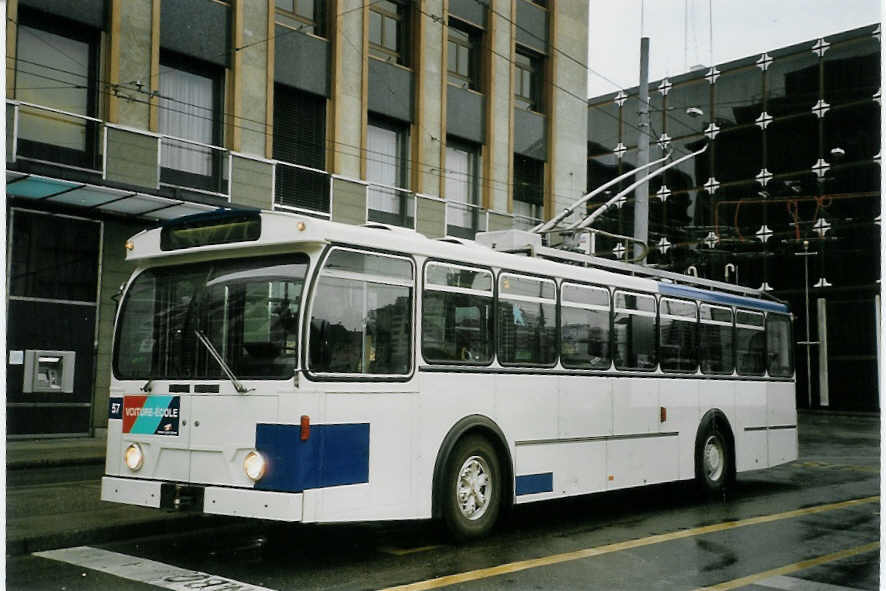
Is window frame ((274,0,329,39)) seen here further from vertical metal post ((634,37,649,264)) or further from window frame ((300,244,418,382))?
window frame ((300,244,418,382))

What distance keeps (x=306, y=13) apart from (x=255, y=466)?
55.0 ft

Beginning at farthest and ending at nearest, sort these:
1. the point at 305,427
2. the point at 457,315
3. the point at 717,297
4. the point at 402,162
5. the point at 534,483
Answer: the point at 402,162, the point at 717,297, the point at 534,483, the point at 457,315, the point at 305,427

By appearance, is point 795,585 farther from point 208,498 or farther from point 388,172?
point 388,172

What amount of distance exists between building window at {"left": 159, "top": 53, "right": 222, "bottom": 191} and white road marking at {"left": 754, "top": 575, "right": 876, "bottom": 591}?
15126 millimetres

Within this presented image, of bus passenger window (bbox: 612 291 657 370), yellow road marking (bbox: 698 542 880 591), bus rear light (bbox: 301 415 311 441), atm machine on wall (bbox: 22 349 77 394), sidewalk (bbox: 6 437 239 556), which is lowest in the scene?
yellow road marking (bbox: 698 542 880 591)

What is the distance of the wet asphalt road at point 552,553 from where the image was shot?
7996 mm

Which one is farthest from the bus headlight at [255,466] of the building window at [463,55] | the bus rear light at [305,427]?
the building window at [463,55]

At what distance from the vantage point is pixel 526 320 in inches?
420

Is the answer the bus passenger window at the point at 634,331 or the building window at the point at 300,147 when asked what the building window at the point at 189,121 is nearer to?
the building window at the point at 300,147

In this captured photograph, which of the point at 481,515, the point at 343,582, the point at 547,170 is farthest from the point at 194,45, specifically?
the point at 343,582

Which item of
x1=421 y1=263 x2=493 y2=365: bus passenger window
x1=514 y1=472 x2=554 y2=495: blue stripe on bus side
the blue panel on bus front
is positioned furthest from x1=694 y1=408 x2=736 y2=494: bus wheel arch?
the blue panel on bus front

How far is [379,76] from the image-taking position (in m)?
24.4

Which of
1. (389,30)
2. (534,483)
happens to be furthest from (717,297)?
(389,30)

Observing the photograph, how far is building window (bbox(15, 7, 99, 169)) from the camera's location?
18141mm
